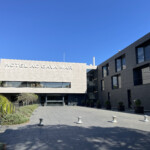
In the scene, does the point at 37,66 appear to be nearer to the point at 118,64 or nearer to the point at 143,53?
the point at 118,64

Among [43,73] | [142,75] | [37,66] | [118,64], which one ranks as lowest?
[142,75]

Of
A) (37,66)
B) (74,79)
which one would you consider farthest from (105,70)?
(37,66)

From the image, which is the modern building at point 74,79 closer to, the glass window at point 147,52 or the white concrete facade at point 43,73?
the white concrete facade at point 43,73

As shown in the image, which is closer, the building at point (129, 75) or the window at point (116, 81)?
the building at point (129, 75)

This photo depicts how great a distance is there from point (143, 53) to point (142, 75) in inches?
133

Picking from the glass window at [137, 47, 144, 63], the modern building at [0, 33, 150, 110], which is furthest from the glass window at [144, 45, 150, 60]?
the modern building at [0, 33, 150, 110]

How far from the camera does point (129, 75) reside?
2483cm

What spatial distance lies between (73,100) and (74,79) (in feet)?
19.0

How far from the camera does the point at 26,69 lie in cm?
3609

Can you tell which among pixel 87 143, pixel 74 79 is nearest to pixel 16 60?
pixel 74 79

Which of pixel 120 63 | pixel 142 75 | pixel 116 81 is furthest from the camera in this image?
pixel 116 81

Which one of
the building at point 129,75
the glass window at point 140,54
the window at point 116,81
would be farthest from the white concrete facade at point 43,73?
the glass window at point 140,54

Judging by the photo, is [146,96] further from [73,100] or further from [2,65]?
[2,65]

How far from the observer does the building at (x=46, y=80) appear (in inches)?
1384
